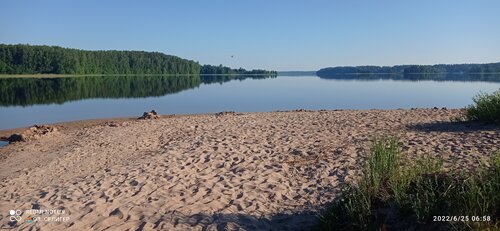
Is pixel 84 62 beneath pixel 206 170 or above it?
above

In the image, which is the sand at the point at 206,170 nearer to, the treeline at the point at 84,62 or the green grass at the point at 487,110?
the green grass at the point at 487,110

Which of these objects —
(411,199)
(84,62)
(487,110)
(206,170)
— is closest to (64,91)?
(206,170)

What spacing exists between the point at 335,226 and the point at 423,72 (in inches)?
6202

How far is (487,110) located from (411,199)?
8.32 metres

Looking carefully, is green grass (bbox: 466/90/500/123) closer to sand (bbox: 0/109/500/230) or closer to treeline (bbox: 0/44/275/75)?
sand (bbox: 0/109/500/230)

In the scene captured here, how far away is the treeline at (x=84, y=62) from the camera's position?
3698 inches

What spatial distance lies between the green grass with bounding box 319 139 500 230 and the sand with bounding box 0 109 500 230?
426 millimetres

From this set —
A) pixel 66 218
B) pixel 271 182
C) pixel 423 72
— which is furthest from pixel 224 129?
pixel 423 72

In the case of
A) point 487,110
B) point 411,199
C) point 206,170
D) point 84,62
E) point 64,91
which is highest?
point 84,62

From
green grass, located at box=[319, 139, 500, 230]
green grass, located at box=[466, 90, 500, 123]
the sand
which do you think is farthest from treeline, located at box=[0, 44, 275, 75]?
green grass, located at box=[319, 139, 500, 230]

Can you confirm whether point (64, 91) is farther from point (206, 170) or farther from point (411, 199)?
point (411, 199)

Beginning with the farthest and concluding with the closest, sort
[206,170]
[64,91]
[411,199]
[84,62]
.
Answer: [84,62] < [64,91] < [206,170] < [411,199]

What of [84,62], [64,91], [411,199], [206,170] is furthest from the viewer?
[84,62]

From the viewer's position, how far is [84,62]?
108 meters
